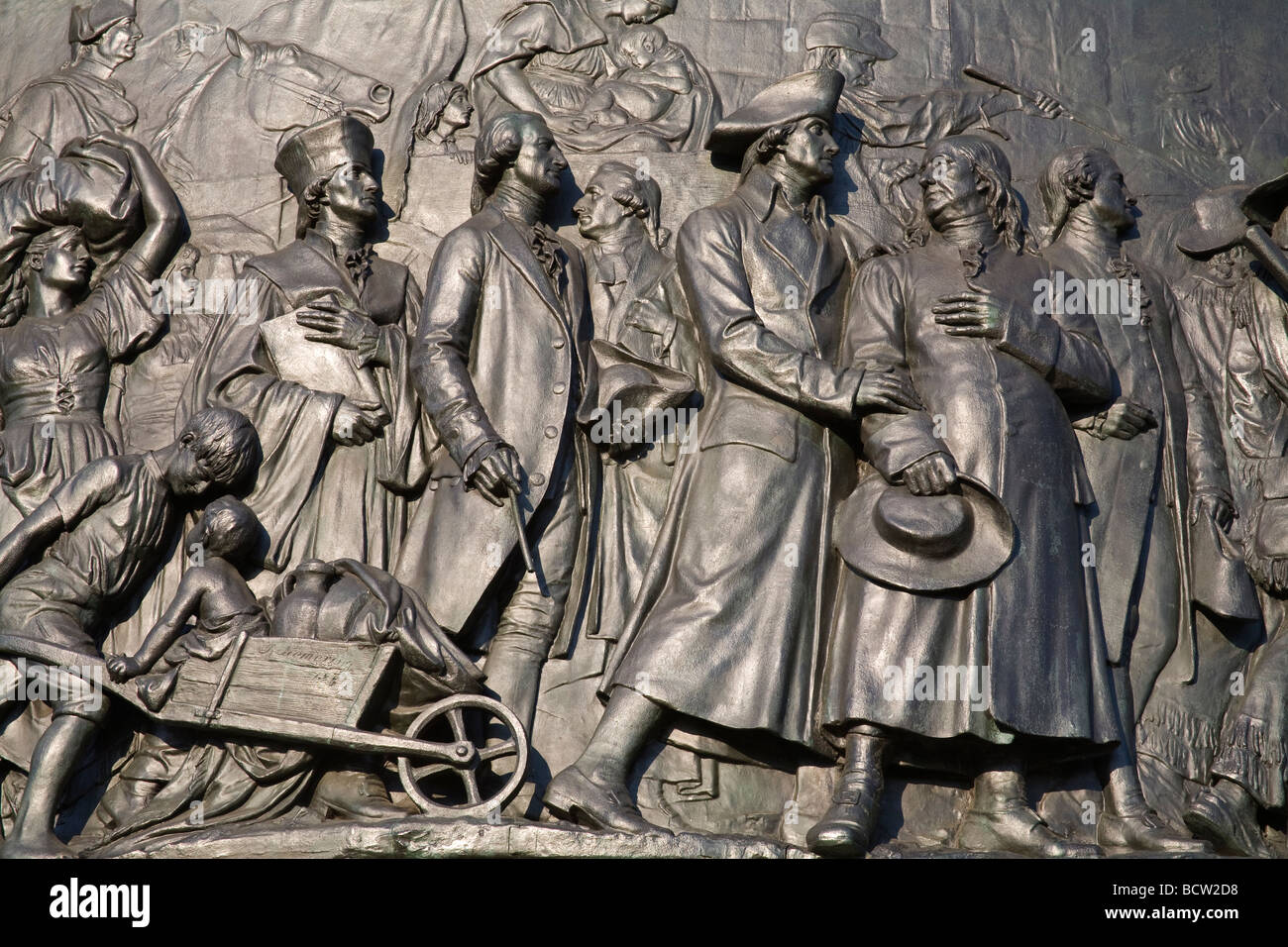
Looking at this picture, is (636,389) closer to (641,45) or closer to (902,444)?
(902,444)

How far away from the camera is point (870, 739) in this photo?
1004cm

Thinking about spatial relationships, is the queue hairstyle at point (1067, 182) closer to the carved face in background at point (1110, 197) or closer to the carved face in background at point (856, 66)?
the carved face in background at point (1110, 197)

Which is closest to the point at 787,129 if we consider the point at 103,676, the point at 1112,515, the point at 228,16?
the point at 1112,515

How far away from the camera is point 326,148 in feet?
36.8

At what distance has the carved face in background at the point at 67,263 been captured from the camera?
11359mm

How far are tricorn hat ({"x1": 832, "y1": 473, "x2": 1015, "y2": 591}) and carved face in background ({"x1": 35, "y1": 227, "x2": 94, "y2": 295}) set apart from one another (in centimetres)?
455

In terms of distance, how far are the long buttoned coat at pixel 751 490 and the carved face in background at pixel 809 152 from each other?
0.80ft

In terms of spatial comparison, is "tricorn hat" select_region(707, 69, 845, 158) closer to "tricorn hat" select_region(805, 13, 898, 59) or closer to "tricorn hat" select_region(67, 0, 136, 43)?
"tricorn hat" select_region(805, 13, 898, 59)

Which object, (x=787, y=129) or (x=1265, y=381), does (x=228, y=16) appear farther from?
(x=1265, y=381)

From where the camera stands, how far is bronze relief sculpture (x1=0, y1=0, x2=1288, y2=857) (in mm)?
10031

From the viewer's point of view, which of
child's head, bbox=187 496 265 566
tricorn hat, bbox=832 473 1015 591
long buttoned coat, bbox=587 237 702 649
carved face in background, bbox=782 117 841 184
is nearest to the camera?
tricorn hat, bbox=832 473 1015 591

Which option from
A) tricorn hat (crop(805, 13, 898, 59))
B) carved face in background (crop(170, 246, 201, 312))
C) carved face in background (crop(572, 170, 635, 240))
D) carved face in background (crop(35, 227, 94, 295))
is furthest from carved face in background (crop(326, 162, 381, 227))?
tricorn hat (crop(805, 13, 898, 59))

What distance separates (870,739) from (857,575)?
2.77 feet

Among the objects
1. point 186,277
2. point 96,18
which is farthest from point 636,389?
point 96,18
